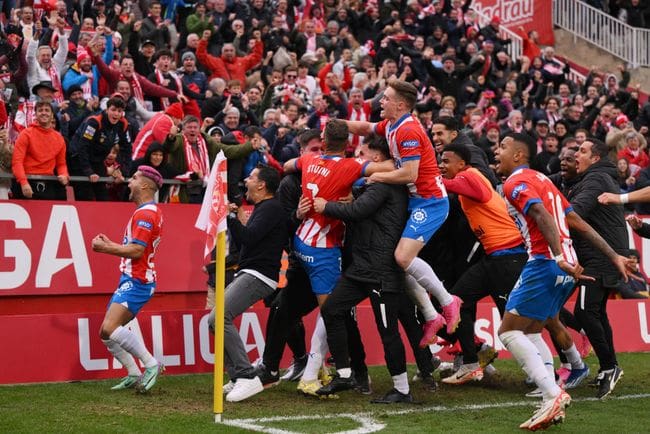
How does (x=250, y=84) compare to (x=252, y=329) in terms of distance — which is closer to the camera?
(x=252, y=329)

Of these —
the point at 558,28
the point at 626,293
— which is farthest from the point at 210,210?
the point at 558,28

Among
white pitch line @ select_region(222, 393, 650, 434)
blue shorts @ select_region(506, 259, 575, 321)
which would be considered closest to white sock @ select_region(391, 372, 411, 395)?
white pitch line @ select_region(222, 393, 650, 434)

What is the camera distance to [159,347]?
11.3m

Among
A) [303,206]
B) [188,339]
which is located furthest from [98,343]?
[303,206]

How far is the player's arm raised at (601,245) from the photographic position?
29.1 feet

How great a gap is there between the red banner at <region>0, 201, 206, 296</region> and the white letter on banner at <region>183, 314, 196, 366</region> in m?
1.66

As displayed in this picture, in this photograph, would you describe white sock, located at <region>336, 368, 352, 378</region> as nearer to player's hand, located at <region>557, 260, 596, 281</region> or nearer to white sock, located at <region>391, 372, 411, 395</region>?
white sock, located at <region>391, 372, 411, 395</region>

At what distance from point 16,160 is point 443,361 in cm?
548

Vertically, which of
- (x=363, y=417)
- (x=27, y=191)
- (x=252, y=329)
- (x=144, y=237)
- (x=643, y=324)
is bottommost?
(x=363, y=417)

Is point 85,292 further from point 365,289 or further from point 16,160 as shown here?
point 365,289

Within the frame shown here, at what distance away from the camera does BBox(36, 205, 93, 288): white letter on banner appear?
1212 centimetres

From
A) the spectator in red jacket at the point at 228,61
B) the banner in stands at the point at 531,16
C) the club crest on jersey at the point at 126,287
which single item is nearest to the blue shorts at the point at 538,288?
the club crest on jersey at the point at 126,287

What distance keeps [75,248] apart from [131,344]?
9.43ft

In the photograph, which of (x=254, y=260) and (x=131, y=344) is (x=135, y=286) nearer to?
→ (x=131, y=344)
